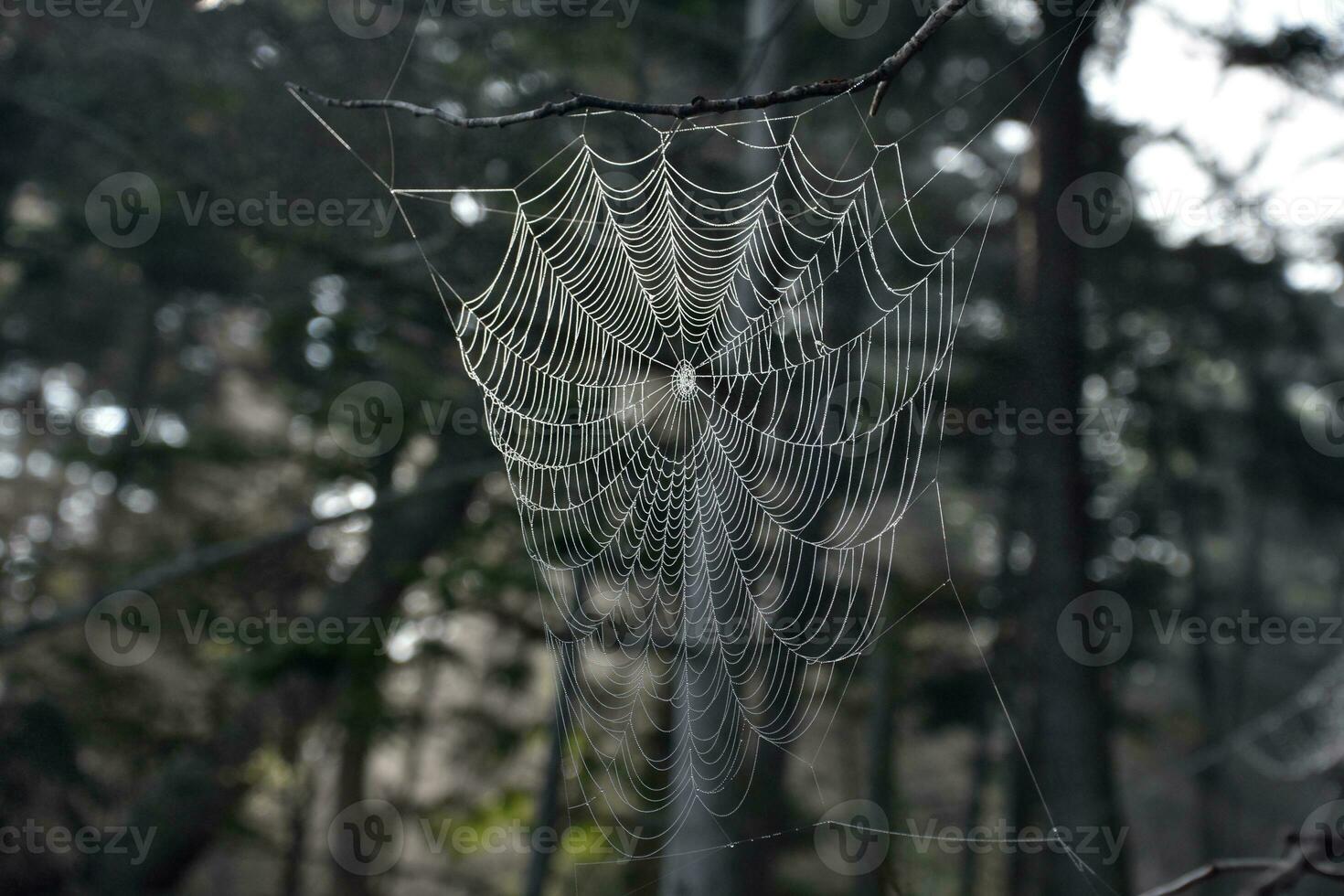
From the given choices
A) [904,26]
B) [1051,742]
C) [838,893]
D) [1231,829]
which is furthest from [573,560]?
[1231,829]

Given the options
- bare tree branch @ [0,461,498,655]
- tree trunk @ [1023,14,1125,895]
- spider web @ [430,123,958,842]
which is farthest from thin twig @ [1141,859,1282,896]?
tree trunk @ [1023,14,1125,895]

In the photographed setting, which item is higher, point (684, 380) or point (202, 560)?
point (684, 380)

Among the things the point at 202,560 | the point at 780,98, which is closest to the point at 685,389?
the point at 780,98

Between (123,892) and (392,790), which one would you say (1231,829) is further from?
(123,892)

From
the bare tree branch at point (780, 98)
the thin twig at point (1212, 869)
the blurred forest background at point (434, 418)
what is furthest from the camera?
the blurred forest background at point (434, 418)

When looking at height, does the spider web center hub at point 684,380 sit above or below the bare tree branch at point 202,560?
above

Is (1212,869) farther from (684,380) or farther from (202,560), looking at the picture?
(202,560)

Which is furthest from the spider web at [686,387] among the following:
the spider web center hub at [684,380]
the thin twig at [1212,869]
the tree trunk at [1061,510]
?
the thin twig at [1212,869]

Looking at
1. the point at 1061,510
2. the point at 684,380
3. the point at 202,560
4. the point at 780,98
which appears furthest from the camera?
the point at 1061,510

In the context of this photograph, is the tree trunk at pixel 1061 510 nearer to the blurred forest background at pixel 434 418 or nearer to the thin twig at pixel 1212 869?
the blurred forest background at pixel 434 418

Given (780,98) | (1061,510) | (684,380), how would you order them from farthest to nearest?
(1061,510)
(684,380)
(780,98)
